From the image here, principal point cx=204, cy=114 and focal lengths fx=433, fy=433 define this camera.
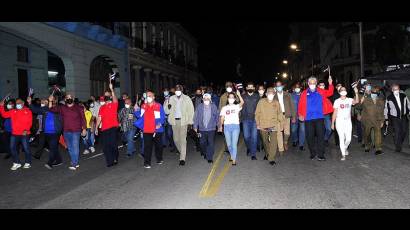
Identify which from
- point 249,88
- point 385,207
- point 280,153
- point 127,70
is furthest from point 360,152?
point 127,70

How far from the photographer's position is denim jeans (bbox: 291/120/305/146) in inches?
499

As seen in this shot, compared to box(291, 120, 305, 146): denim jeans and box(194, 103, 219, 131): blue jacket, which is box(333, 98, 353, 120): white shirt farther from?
box(194, 103, 219, 131): blue jacket

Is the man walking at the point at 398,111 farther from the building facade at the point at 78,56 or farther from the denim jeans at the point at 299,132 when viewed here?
the building facade at the point at 78,56

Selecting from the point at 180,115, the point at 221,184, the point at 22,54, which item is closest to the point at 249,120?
the point at 180,115

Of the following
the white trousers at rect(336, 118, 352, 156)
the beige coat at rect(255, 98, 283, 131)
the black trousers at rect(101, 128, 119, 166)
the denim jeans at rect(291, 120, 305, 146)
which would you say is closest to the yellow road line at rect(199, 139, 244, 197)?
the beige coat at rect(255, 98, 283, 131)

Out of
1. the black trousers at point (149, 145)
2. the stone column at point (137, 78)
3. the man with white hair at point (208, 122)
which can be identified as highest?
the stone column at point (137, 78)

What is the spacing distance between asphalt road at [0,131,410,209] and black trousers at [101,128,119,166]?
0.29 metres

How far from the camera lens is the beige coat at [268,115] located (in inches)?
404

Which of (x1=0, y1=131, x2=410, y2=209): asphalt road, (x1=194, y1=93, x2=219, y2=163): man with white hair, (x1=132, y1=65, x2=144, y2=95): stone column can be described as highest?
(x1=132, y1=65, x2=144, y2=95): stone column

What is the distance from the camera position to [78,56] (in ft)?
74.1

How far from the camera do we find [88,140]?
14273 mm

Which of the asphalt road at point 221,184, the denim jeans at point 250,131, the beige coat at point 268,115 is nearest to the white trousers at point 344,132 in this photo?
the asphalt road at point 221,184

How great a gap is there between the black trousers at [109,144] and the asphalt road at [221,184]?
29 cm
